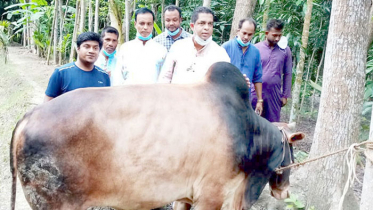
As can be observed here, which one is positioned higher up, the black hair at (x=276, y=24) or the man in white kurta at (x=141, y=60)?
the black hair at (x=276, y=24)

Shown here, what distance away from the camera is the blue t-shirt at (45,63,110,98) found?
377 centimetres

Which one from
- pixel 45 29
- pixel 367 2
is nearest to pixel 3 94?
pixel 45 29

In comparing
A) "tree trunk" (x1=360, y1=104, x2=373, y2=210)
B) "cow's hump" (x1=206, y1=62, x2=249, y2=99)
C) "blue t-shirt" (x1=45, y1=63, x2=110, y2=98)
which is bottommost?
"tree trunk" (x1=360, y1=104, x2=373, y2=210)

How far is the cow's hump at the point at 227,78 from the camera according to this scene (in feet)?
10.9

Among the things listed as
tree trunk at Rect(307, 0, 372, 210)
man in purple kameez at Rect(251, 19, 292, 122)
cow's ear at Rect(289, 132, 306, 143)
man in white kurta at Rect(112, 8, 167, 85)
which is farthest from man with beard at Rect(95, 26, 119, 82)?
tree trunk at Rect(307, 0, 372, 210)

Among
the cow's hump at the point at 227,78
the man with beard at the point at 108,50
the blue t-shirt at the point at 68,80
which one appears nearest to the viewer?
the cow's hump at the point at 227,78

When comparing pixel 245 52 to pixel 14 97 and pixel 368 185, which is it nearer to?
pixel 368 185

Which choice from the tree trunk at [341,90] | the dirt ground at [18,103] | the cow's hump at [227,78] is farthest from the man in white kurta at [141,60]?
the dirt ground at [18,103]

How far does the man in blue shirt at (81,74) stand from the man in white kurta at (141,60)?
41 cm

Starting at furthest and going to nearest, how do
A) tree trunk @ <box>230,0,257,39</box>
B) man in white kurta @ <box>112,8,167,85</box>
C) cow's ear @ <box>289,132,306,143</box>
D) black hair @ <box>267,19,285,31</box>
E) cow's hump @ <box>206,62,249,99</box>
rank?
tree trunk @ <box>230,0,257,39</box>, black hair @ <box>267,19,285,31</box>, man in white kurta @ <box>112,8,167,85</box>, cow's ear @ <box>289,132,306,143</box>, cow's hump @ <box>206,62,249,99</box>

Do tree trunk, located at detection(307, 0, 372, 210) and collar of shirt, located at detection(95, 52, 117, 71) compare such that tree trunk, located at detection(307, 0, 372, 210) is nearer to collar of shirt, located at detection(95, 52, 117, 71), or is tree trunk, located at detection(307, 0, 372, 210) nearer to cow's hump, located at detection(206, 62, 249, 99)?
cow's hump, located at detection(206, 62, 249, 99)

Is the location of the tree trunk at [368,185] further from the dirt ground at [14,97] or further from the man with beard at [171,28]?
the dirt ground at [14,97]

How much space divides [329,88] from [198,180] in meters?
1.83

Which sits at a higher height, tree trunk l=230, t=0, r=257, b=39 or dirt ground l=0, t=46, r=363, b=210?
tree trunk l=230, t=0, r=257, b=39
